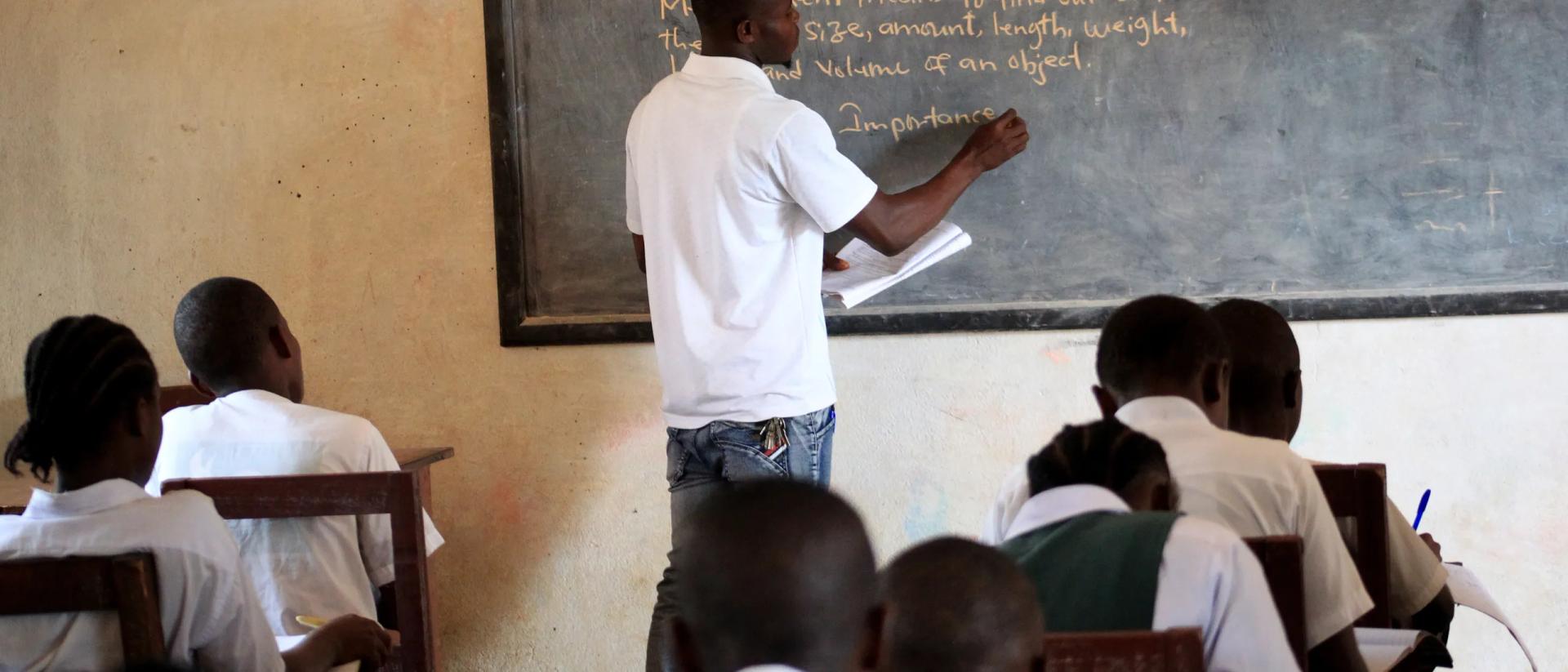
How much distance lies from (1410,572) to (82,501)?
1662 millimetres

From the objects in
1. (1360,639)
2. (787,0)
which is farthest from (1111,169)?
(1360,639)

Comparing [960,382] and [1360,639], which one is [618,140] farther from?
[1360,639]

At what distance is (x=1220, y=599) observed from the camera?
1231 millimetres

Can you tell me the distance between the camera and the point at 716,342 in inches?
82.3

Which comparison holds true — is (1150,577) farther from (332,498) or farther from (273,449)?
(273,449)

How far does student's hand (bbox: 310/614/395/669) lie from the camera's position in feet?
5.72

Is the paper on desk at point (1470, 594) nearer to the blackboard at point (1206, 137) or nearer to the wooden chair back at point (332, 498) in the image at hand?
the blackboard at point (1206, 137)

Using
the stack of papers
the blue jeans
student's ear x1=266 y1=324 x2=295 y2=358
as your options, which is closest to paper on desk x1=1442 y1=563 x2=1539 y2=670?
the stack of papers

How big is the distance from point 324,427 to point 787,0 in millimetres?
949

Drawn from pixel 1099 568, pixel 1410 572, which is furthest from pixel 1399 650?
pixel 1099 568

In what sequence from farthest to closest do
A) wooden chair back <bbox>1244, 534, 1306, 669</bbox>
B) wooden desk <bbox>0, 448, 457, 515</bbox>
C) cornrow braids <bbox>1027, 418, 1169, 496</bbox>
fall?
wooden desk <bbox>0, 448, 457, 515</bbox> → cornrow braids <bbox>1027, 418, 1169, 496</bbox> → wooden chair back <bbox>1244, 534, 1306, 669</bbox>

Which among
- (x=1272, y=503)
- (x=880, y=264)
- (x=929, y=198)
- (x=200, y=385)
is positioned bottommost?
(x=1272, y=503)

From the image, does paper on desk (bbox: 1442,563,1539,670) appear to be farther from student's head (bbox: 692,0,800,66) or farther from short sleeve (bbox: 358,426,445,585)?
short sleeve (bbox: 358,426,445,585)

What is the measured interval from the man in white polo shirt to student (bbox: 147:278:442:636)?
466 millimetres
